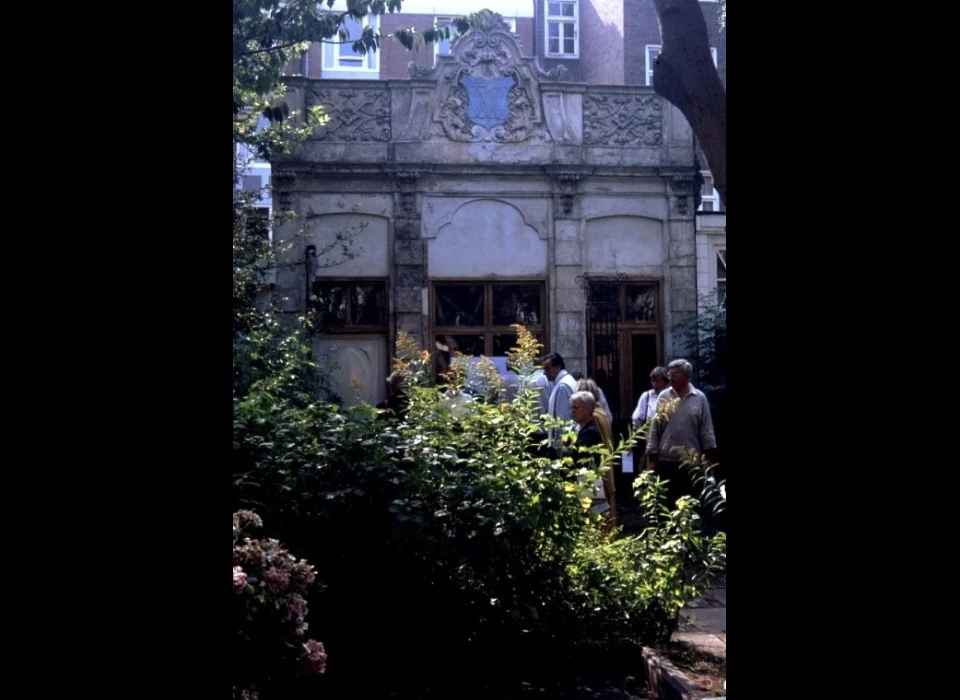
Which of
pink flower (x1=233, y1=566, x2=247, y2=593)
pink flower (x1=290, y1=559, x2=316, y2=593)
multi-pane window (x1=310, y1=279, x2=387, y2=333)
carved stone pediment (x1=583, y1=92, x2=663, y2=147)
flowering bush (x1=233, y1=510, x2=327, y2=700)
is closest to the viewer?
pink flower (x1=233, y1=566, x2=247, y2=593)

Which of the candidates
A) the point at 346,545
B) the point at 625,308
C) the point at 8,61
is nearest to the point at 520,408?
the point at 346,545

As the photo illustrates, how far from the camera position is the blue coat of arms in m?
16.6

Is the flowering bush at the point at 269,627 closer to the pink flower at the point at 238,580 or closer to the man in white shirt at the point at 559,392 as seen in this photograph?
→ the pink flower at the point at 238,580

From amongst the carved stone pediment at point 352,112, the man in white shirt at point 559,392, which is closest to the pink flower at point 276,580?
the man in white shirt at point 559,392

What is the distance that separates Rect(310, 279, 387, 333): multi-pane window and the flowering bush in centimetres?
1161

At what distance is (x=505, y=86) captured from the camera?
54.7 ft

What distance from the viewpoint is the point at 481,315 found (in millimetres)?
16406

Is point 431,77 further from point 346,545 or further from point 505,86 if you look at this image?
point 346,545

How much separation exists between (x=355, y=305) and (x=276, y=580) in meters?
12.0

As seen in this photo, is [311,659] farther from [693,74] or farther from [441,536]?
[693,74]

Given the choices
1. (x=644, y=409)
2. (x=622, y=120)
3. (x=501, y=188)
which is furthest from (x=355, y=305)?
(x=644, y=409)

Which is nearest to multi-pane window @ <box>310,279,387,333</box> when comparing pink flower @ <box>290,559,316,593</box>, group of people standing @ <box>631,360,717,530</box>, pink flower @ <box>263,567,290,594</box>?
group of people standing @ <box>631,360,717,530</box>

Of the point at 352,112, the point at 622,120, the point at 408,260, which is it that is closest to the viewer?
the point at 408,260

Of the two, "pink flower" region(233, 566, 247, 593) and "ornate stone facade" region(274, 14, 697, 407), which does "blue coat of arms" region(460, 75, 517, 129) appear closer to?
"ornate stone facade" region(274, 14, 697, 407)
